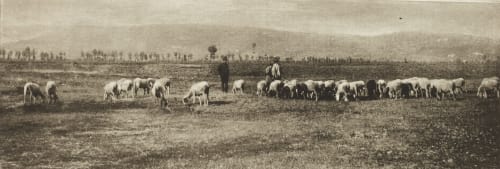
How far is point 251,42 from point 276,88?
103 inches

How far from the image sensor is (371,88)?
14.6m

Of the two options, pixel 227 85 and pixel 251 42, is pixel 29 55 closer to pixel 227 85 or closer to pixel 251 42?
pixel 251 42

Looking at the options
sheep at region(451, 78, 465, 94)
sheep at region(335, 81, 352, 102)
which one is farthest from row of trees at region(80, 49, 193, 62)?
sheep at region(451, 78, 465, 94)

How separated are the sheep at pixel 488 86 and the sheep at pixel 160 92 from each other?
7959 mm

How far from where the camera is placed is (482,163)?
28.7 ft

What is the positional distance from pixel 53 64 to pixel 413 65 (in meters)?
8.73

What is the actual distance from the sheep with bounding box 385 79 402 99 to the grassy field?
3.30 feet

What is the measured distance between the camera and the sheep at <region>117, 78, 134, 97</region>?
1177 cm

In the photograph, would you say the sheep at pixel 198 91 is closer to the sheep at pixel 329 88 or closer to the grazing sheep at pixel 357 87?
the sheep at pixel 329 88

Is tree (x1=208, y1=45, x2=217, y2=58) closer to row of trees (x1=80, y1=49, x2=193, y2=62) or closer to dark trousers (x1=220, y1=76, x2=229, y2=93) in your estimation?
row of trees (x1=80, y1=49, x2=193, y2=62)

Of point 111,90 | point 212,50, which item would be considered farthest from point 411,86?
point 111,90

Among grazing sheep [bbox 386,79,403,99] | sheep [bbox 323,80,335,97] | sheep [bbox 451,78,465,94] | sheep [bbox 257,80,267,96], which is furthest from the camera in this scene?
sheep [bbox 257,80,267,96]

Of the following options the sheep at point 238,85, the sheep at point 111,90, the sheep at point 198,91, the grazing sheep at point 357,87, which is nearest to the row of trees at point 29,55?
the sheep at point 111,90

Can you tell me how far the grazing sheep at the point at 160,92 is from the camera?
453 inches
